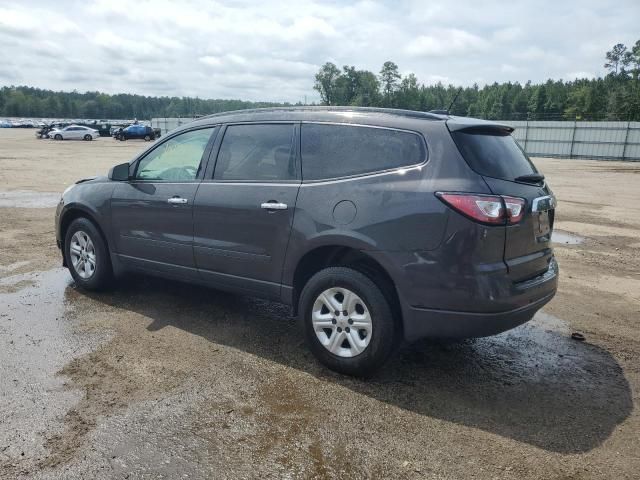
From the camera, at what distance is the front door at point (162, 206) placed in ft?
15.4

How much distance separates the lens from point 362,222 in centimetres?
363

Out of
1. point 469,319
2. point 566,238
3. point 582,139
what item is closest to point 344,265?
point 469,319

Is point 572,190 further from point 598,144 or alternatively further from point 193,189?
point 598,144

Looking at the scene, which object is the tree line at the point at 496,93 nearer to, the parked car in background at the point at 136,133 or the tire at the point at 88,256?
the parked car in background at the point at 136,133

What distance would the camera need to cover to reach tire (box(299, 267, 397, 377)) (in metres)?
3.60

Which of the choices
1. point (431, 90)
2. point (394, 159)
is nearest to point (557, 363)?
point (394, 159)

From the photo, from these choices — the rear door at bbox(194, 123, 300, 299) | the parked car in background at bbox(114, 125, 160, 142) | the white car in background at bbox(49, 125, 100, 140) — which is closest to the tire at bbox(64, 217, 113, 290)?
the rear door at bbox(194, 123, 300, 299)

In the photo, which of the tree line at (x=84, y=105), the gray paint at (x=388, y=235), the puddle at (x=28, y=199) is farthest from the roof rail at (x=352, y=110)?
the tree line at (x=84, y=105)

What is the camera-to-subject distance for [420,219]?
342cm

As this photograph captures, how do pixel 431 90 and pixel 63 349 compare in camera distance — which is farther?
pixel 431 90

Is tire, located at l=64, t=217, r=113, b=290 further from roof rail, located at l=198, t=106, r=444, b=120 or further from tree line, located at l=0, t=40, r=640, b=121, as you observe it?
tree line, located at l=0, t=40, r=640, b=121

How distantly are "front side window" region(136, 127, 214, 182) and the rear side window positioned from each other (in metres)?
1.15

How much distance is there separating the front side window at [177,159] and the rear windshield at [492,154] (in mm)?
2313

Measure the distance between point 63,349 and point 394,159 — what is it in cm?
298
